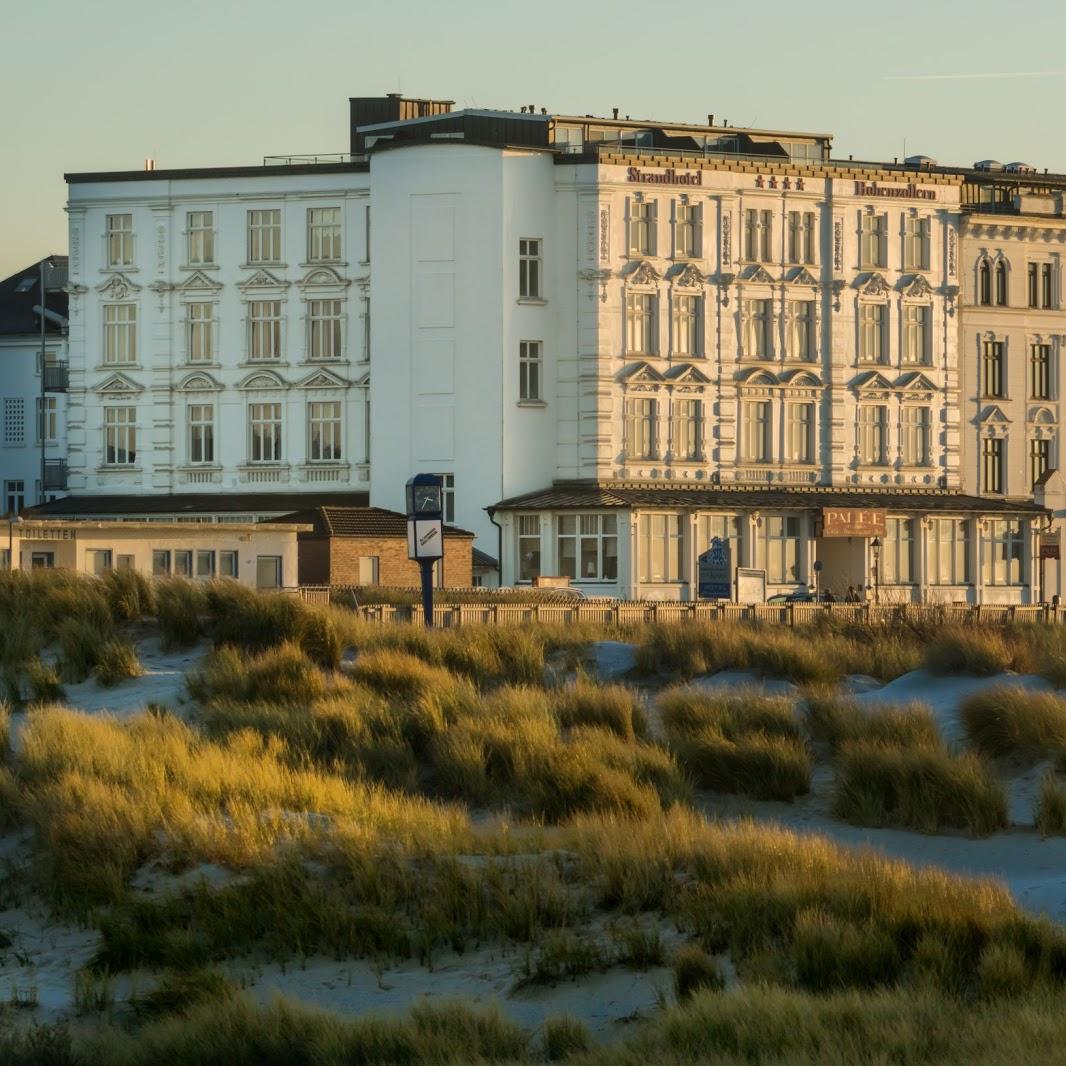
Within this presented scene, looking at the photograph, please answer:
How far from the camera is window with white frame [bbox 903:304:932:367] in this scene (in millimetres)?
79438

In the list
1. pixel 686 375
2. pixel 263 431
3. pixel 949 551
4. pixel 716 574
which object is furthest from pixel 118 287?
pixel 716 574

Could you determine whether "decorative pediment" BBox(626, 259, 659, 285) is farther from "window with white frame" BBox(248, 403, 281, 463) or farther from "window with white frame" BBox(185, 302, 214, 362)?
"window with white frame" BBox(185, 302, 214, 362)

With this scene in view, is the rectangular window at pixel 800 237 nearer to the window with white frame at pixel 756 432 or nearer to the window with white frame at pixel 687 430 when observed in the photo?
the window with white frame at pixel 756 432

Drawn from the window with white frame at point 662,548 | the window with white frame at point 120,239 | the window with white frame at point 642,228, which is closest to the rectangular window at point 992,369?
the window with white frame at point 642,228

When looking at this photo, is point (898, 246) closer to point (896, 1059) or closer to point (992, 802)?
point (992, 802)

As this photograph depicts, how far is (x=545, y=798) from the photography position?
1989 centimetres

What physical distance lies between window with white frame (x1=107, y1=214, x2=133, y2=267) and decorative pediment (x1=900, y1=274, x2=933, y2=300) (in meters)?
27.3

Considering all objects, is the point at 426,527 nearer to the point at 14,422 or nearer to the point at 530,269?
the point at 530,269

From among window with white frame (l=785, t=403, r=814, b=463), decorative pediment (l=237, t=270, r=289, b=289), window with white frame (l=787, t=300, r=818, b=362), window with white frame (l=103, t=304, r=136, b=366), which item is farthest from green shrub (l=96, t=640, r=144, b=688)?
window with white frame (l=787, t=300, r=818, b=362)

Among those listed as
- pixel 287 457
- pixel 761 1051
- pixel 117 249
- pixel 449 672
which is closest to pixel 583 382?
pixel 287 457

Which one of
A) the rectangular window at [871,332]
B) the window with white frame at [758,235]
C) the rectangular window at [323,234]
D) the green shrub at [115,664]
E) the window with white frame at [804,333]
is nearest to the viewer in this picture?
the green shrub at [115,664]

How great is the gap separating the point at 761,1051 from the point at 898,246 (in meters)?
69.9

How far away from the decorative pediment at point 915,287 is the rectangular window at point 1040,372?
22.2 ft

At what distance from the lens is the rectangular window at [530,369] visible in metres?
73.4
